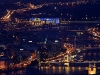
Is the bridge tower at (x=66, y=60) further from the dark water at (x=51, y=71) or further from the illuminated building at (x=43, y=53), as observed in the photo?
the illuminated building at (x=43, y=53)

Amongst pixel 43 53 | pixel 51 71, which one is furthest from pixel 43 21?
pixel 51 71

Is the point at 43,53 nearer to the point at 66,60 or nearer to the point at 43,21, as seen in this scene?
the point at 66,60

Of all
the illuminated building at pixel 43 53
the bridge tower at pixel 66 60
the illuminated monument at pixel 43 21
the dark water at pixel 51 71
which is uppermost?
the illuminated monument at pixel 43 21

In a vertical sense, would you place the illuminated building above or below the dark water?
above

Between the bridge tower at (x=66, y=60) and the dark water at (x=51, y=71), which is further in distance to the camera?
the bridge tower at (x=66, y=60)

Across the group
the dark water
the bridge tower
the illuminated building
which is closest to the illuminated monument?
the illuminated building

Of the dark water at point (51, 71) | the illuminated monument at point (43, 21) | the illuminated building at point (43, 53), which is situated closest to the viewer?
the dark water at point (51, 71)

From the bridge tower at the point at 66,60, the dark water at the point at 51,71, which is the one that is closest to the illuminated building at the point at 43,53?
the bridge tower at the point at 66,60

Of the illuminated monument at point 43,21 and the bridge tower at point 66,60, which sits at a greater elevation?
the illuminated monument at point 43,21

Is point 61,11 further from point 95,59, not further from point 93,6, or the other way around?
point 95,59

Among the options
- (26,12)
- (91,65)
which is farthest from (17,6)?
(91,65)

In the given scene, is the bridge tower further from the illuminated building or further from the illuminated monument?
the illuminated monument
